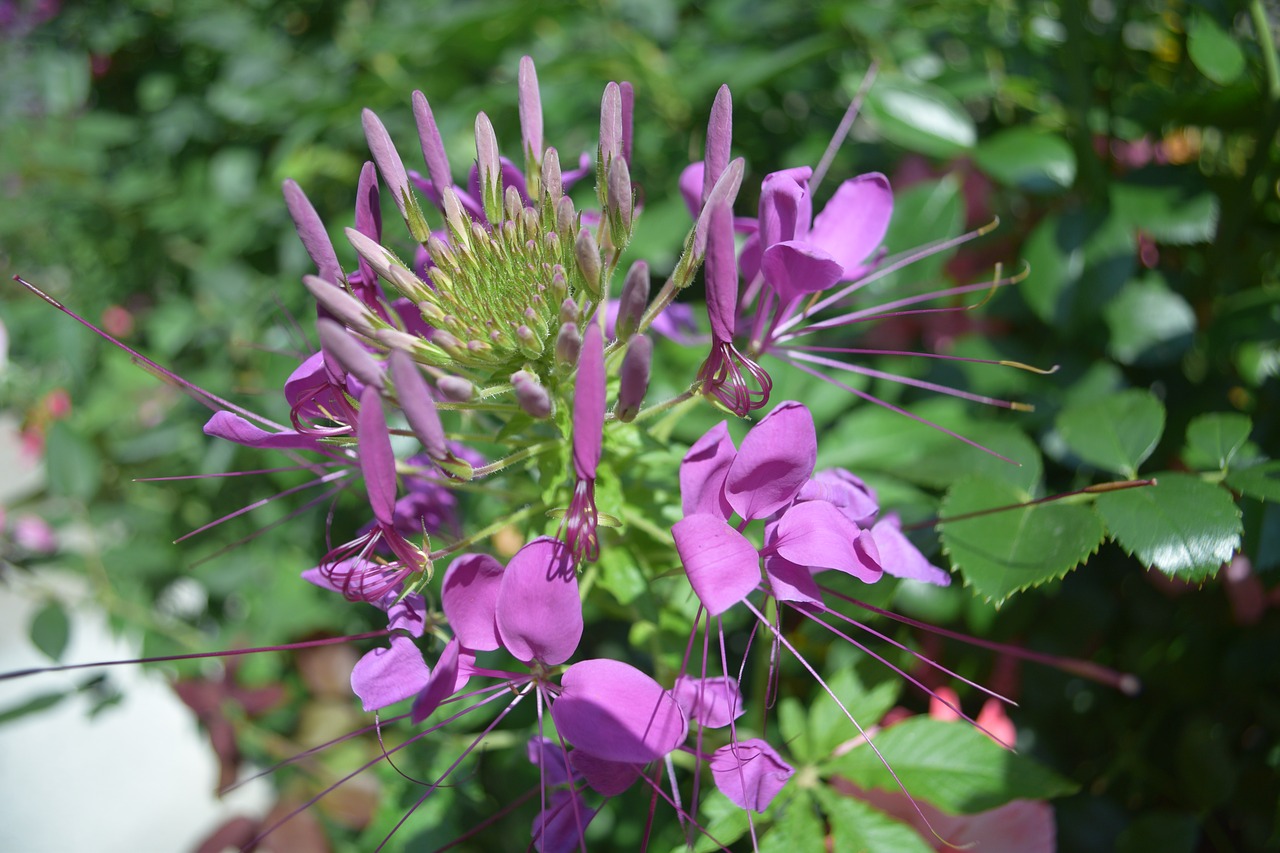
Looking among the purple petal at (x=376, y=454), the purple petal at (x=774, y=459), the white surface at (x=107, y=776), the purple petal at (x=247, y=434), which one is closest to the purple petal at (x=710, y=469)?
the purple petal at (x=774, y=459)

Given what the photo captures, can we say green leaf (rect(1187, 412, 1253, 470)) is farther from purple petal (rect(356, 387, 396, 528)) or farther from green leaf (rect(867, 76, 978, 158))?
purple petal (rect(356, 387, 396, 528))

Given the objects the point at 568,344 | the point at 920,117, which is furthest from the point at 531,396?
the point at 920,117

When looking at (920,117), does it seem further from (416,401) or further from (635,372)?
(416,401)

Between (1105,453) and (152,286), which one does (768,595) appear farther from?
(152,286)

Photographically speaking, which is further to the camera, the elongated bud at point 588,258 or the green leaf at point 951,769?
the green leaf at point 951,769

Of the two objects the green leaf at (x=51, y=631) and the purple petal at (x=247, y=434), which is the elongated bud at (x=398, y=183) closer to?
the purple petal at (x=247, y=434)
